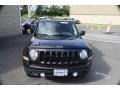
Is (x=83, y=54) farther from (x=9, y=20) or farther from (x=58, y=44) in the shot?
(x=9, y=20)

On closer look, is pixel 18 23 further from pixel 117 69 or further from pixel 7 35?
pixel 117 69

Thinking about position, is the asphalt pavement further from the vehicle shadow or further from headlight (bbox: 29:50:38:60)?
headlight (bbox: 29:50:38:60)

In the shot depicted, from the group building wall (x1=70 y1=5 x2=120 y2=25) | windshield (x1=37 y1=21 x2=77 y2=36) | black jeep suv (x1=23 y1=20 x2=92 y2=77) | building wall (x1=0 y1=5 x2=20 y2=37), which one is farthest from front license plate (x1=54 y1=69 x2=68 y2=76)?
building wall (x1=70 y1=5 x2=120 y2=25)

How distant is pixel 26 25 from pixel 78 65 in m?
15.8

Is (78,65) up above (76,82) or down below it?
above

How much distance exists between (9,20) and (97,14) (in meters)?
30.6

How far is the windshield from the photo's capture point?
23.2 ft

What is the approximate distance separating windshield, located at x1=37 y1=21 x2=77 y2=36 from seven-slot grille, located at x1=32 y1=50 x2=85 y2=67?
130cm

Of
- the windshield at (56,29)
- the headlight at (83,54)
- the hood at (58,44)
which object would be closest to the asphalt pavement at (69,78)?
the headlight at (83,54)

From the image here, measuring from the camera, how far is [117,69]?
7.60 m

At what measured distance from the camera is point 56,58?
578cm

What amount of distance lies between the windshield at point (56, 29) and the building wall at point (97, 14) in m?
35.8

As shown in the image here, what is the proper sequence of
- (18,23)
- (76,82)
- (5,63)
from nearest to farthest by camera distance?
(76,82), (5,63), (18,23)
